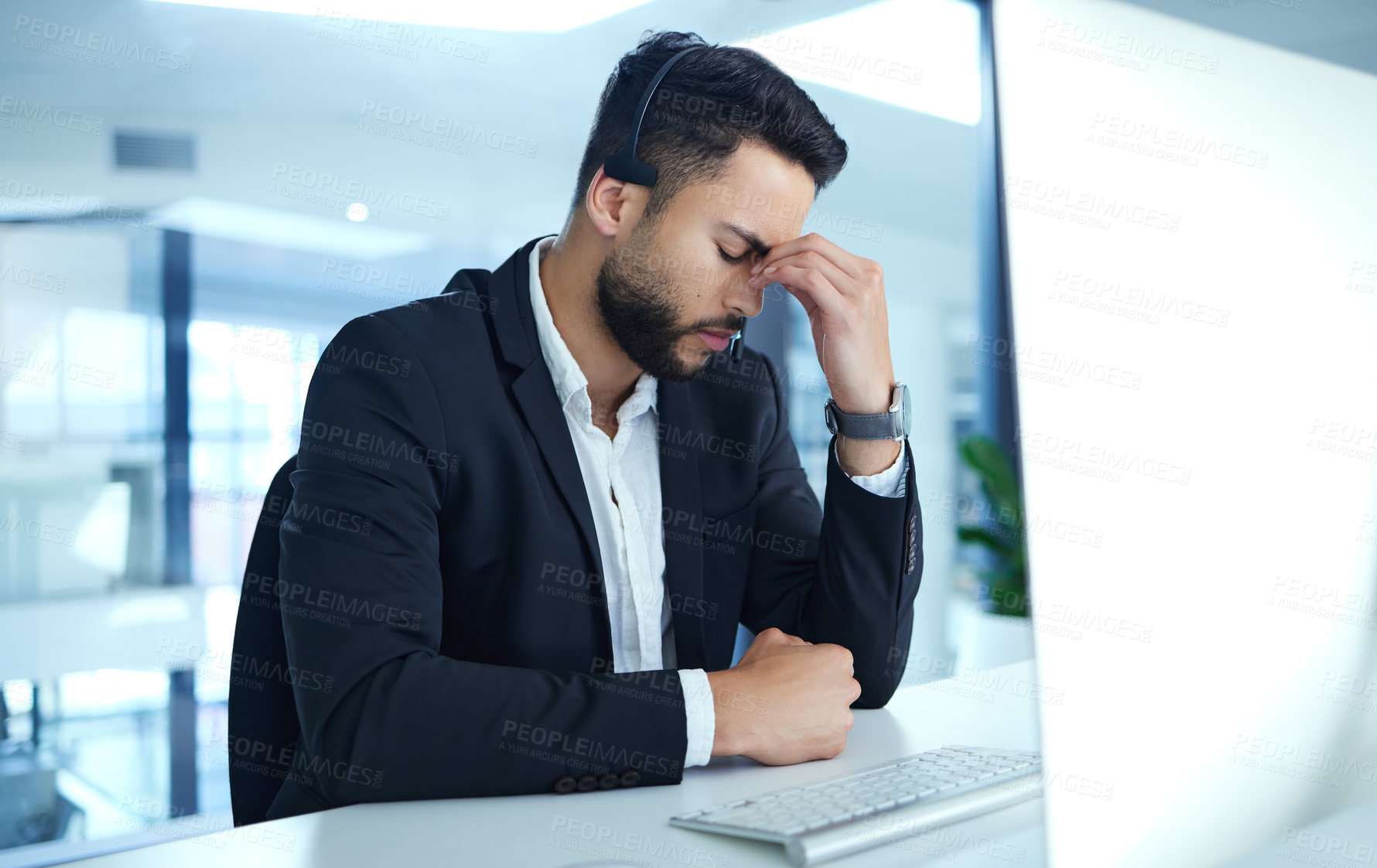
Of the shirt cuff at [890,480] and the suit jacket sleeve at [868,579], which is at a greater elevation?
the shirt cuff at [890,480]

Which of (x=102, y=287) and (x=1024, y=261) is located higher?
(x=102, y=287)

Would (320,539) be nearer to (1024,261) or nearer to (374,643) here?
(374,643)

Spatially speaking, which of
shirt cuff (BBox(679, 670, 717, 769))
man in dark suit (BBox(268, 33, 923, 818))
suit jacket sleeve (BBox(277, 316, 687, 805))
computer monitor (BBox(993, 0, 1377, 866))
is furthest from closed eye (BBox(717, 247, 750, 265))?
computer monitor (BBox(993, 0, 1377, 866))

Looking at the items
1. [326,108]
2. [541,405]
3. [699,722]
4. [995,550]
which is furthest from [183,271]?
[995,550]

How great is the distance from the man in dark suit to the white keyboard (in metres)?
0.11

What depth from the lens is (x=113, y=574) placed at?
2697 mm

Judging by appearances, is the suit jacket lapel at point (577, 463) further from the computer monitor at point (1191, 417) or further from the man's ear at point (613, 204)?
the computer monitor at point (1191, 417)

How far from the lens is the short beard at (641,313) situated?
1290 mm

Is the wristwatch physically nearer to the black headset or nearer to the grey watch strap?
the grey watch strap

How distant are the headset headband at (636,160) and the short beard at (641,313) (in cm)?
7

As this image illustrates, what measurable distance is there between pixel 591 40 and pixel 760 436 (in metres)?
2.32

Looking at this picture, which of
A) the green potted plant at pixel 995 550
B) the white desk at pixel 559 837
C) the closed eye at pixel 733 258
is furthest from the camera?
the green potted plant at pixel 995 550

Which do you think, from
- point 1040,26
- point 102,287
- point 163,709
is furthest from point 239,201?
point 1040,26

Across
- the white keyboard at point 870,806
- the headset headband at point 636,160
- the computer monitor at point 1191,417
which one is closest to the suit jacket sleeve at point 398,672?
the white keyboard at point 870,806
